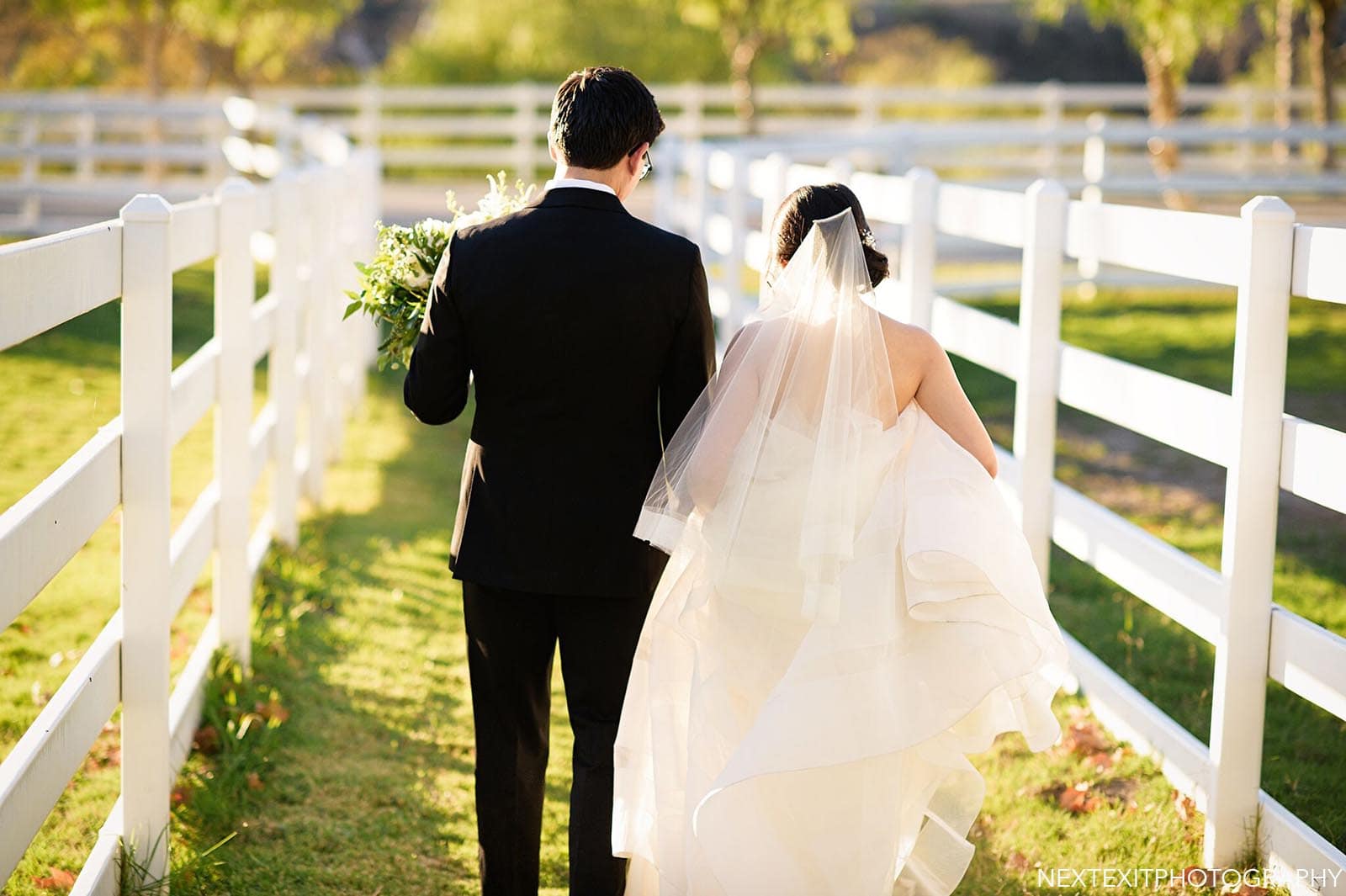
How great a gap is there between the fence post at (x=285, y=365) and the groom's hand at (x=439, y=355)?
3.88 m

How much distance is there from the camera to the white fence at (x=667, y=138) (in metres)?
14.7

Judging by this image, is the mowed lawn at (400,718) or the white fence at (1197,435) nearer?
the white fence at (1197,435)

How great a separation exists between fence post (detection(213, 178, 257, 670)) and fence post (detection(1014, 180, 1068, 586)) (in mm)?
2820

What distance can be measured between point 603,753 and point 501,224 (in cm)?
123

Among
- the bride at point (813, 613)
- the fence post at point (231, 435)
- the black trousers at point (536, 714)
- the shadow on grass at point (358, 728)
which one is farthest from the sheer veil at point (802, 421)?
the fence post at point (231, 435)

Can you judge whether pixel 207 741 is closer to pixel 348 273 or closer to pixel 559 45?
pixel 348 273

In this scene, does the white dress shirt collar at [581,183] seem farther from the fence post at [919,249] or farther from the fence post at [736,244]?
the fence post at [736,244]

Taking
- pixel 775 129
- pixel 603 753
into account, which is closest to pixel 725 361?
pixel 603 753

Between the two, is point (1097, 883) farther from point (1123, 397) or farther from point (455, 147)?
point (455, 147)

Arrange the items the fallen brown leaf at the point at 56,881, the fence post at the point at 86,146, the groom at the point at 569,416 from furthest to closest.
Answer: the fence post at the point at 86,146
the fallen brown leaf at the point at 56,881
the groom at the point at 569,416

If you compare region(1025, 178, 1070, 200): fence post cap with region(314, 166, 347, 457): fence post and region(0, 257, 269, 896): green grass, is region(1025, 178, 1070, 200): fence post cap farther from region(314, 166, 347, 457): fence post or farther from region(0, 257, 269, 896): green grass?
region(314, 166, 347, 457): fence post

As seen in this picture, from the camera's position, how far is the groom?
312cm

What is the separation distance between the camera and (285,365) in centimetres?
709

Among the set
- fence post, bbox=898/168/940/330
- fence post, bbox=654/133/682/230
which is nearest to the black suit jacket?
fence post, bbox=898/168/940/330
